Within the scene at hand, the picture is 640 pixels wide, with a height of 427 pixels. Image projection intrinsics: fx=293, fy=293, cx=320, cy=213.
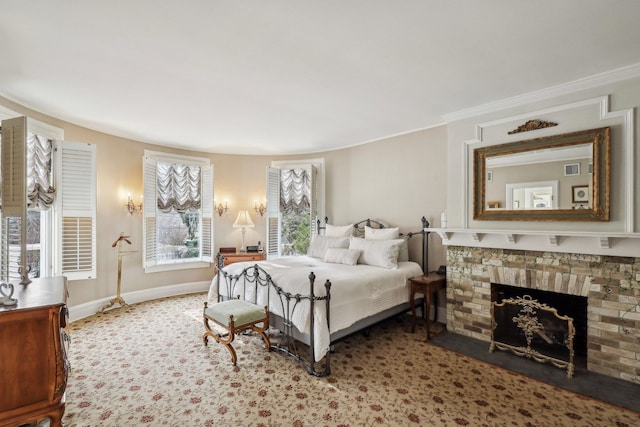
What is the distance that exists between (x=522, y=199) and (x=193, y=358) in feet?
13.4

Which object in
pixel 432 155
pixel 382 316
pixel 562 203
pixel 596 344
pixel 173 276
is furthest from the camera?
pixel 173 276

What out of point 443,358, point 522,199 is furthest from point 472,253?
point 443,358

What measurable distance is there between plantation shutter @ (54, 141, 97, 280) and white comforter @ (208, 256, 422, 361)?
1958 mm

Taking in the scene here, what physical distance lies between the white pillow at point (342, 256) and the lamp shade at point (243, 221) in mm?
Answer: 2136

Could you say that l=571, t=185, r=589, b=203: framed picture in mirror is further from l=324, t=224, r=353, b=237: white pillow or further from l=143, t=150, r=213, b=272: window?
l=143, t=150, r=213, b=272: window

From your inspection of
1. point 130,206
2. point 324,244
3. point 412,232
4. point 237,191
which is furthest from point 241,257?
point 412,232

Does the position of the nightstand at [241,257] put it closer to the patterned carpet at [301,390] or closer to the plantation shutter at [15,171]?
the patterned carpet at [301,390]

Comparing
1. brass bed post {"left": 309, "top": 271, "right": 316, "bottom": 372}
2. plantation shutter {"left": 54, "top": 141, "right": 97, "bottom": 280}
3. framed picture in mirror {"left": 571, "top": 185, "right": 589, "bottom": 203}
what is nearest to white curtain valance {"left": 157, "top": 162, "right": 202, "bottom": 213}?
plantation shutter {"left": 54, "top": 141, "right": 97, "bottom": 280}

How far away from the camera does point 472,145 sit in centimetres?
379

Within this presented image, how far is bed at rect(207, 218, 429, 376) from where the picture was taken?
2.91 m

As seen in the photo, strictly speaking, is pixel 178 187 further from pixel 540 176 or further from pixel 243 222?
pixel 540 176

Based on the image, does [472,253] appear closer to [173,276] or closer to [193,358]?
[193,358]

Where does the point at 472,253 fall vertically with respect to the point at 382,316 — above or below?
above

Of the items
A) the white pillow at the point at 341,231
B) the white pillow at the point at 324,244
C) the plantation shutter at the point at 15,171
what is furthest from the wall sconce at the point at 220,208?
the plantation shutter at the point at 15,171
